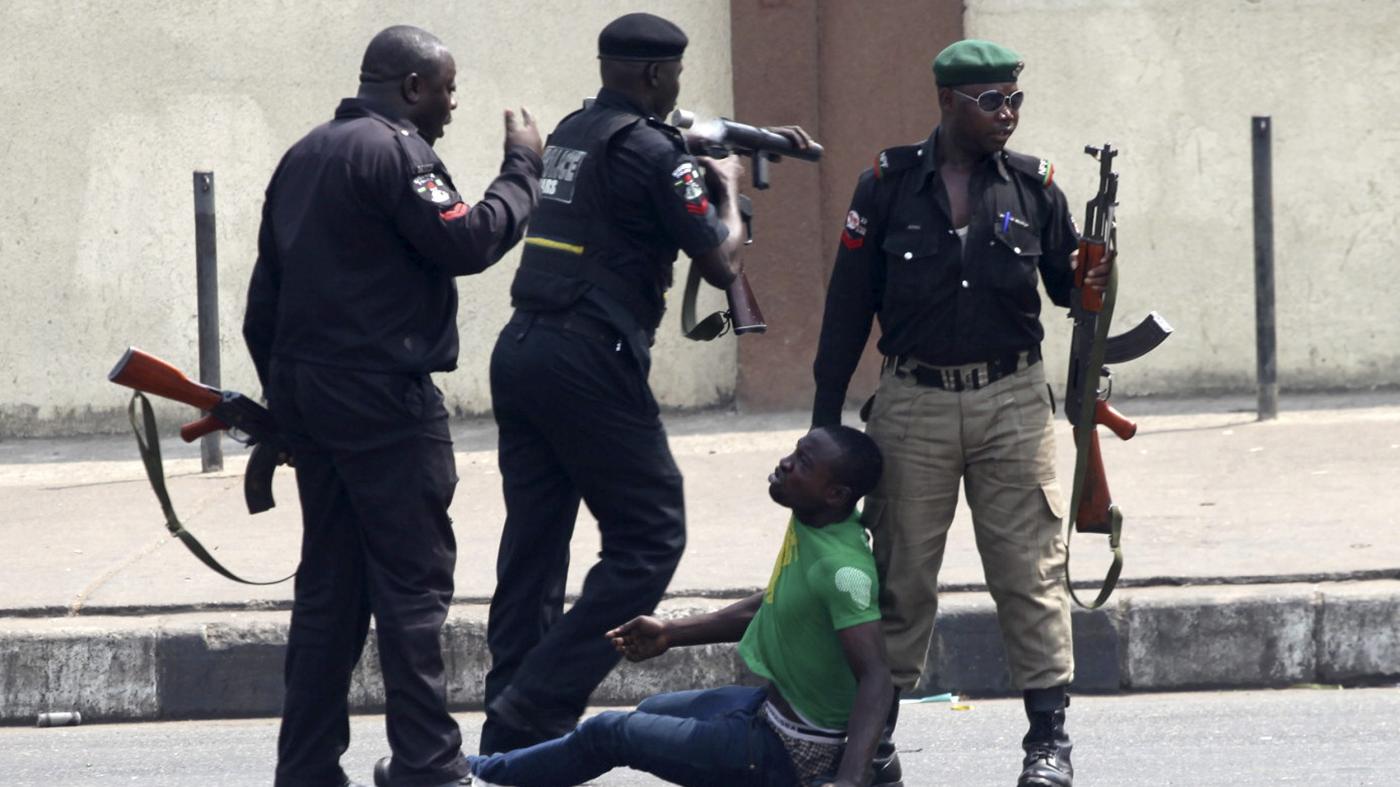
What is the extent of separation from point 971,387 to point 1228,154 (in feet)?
15.4

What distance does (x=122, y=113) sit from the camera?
895 cm

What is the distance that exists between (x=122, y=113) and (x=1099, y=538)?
15.4 ft

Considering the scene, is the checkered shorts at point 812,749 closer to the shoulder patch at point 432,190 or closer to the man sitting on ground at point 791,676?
the man sitting on ground at point 791,676

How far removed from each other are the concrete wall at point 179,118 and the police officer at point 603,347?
13.5 ft

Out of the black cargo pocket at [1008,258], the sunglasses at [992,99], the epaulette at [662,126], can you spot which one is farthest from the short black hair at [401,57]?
the black cargo pocket at [1008,258]

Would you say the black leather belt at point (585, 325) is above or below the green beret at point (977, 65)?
below

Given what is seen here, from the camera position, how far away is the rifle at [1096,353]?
4449mm

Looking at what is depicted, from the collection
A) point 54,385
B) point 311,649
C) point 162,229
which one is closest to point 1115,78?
point 162,229

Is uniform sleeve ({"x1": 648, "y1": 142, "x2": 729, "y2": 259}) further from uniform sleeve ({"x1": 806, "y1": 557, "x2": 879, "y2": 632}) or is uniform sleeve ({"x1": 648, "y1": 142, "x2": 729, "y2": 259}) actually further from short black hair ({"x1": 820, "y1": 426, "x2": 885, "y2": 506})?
uniform sleeve ({"x1": 806, "y1": 557, "x2": 879, "y2": 632})

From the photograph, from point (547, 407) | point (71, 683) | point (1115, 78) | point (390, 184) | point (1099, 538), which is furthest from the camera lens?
point (1115, 78)

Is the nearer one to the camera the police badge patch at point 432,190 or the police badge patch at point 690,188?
the police badge patch at point 432,190

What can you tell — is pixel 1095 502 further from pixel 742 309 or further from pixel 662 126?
pixel 662 126

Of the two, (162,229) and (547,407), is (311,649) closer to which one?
(547,407)

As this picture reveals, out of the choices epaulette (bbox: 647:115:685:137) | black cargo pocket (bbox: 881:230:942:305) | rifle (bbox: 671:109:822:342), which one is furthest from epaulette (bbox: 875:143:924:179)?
epaulette (bbox: 647:115:685:137)
